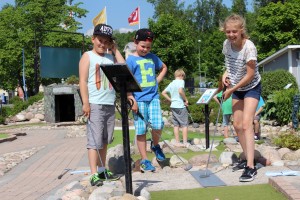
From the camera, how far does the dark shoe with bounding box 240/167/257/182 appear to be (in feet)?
16.1

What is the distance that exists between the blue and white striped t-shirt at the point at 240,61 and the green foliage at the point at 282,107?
1178cm

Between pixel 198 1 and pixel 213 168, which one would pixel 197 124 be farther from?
pixel 198 1

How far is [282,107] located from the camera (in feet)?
55.7

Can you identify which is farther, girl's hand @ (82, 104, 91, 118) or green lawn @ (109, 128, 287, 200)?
girl's hand @ (82, 104, 91, 118)

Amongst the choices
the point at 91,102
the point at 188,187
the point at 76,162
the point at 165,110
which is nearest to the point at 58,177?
the point at 76,162

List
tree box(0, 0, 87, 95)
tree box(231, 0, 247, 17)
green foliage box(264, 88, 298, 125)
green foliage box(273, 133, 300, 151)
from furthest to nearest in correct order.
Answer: tree box(231, 0, 247, 17), tree box(0, 0, 87, 95), green foliage box(264, 88, 298, 125), green foliage box(273, 133, 300, 151)

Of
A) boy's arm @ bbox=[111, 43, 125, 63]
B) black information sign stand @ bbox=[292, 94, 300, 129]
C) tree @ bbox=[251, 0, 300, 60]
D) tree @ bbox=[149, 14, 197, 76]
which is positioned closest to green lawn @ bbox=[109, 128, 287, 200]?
boy's arm @ bbox=[111, 43, 125, 63]

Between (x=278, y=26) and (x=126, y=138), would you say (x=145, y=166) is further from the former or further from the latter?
(x=278, y=26)

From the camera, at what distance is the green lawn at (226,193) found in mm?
4281

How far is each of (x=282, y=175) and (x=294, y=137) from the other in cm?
334

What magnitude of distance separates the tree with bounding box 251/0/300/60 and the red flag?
43.7 ft

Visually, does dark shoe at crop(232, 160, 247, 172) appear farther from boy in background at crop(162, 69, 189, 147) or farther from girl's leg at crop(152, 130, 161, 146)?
boy in background at crop(162, 69, 189, 147)

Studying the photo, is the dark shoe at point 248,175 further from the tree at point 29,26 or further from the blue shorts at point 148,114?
the tree at point 29,26

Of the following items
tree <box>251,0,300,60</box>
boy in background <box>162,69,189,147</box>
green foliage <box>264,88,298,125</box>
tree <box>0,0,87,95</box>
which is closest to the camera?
boy in background <box>162,69,189,147</box>
